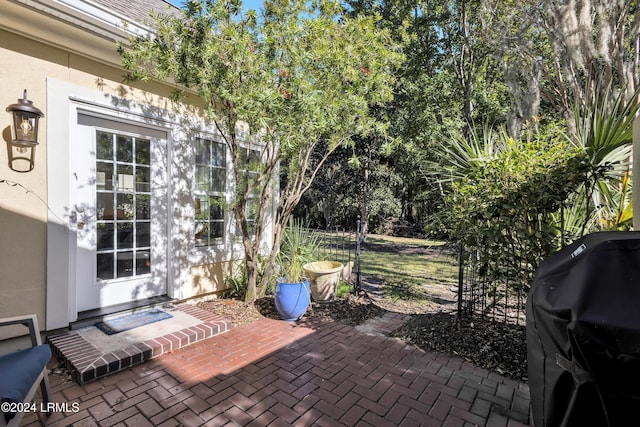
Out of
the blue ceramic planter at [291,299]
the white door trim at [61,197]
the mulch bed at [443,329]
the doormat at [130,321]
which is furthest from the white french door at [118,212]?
the blue ceramic planter at [291,299]

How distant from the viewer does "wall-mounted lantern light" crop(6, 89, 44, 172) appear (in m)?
3.09

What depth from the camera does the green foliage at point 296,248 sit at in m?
5.03

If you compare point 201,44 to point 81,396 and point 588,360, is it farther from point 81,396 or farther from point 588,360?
point 588,360

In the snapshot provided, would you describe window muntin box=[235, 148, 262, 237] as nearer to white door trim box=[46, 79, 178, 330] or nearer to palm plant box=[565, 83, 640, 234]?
white door trim box=[46, 79, 178, 330]

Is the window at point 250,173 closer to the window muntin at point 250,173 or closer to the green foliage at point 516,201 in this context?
the window muntin at point 250,173

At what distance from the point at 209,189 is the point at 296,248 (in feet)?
5.52

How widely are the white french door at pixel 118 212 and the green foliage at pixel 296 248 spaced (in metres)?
1.74

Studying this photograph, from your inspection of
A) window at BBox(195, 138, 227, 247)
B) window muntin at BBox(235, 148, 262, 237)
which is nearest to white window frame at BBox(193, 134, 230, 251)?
window at BBox(195, 138, 227, 247)

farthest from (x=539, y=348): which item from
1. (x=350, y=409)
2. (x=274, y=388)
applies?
(x=274, y=388)

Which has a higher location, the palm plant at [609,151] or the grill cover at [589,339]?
the palm plant at [609,151]

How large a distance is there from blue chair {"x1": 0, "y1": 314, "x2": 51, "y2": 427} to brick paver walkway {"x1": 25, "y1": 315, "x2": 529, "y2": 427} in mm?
474

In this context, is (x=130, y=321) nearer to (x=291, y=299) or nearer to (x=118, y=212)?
(x=118, y=212)

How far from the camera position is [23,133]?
3.11 metres

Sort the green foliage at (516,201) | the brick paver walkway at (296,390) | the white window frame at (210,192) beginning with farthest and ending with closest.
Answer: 1. the white window frame at (210,192)
2. the green foliage at (516,201)
3. the brick paver walkway at (296,390)
